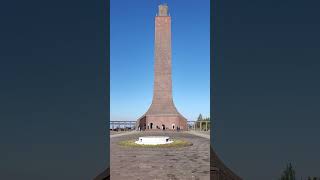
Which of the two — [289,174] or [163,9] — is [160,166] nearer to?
[289,174]

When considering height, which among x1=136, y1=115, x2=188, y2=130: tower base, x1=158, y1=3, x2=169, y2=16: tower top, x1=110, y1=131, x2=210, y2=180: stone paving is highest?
x1=158, y1=3, x2=169, y2=16: tower top

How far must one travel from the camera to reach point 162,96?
40719 millimetres

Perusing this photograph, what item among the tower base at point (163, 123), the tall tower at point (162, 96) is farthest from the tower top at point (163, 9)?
the tower base at point (163, 123)

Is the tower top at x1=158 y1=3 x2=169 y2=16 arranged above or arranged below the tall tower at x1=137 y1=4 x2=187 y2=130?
above

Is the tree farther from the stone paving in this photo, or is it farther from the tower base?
the tower base

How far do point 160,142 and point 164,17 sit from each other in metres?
25.8

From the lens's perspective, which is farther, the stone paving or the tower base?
the tower base

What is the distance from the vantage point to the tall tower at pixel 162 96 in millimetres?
40344

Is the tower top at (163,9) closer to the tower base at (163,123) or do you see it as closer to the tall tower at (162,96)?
the tall tower at (162,96)

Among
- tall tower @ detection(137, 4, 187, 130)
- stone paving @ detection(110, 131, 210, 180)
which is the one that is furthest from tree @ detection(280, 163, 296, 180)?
tall tower @ detection(137, 4, 187, 130)

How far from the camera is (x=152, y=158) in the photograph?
13.0 meters

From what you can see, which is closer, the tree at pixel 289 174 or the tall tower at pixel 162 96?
the tree at pixel 289 174

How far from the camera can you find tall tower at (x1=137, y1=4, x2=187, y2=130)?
40344 millimetres

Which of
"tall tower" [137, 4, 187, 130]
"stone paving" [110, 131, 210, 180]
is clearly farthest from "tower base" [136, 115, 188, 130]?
"stone paving" [110, 131, 210, 180]
